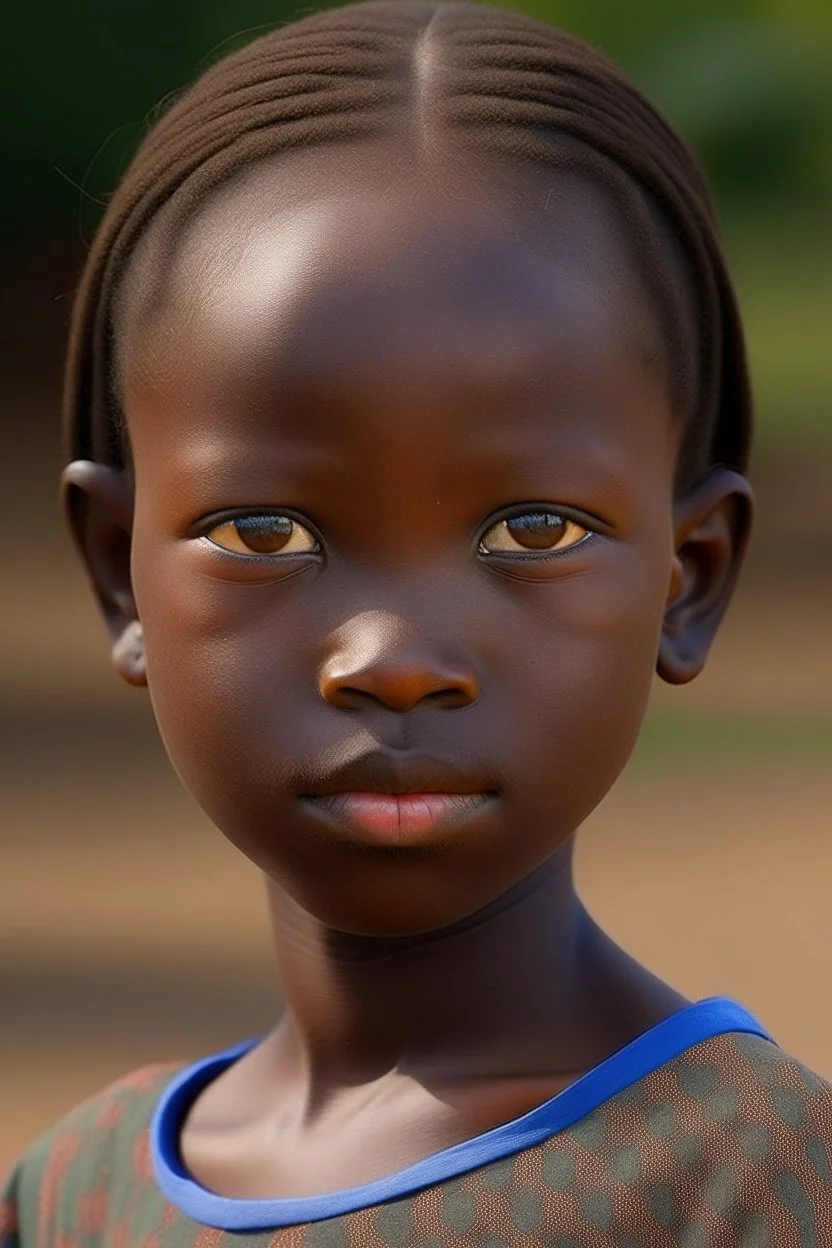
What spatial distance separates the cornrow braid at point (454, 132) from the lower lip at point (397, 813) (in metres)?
0.41

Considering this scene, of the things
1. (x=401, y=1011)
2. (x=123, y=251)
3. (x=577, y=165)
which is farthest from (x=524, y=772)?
(x=123, y=251)

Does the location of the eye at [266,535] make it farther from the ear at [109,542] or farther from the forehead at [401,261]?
the ear at [109,542]

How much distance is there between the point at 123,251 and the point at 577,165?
411mm

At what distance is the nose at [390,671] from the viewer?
4.77 feet

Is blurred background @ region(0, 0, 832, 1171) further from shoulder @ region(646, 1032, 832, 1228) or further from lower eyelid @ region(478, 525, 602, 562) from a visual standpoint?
shoulder @ region(646, 1032, 832, 1228)

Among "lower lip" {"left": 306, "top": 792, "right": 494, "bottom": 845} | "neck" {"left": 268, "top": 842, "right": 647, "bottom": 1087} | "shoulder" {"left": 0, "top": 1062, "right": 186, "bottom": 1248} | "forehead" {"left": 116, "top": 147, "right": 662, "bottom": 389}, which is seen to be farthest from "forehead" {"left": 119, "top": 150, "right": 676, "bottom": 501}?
"shoulder" {"left": 0, "top": 1062, "right": 186, "bottom": 1248}

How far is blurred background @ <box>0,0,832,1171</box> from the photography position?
5.69m

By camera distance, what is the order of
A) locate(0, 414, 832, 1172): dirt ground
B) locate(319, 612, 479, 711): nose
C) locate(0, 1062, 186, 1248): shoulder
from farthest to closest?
locate(0, 414, 832, 1172): dirt ground, locate(0, 1062, 186, 1248): shoulder, locate(319, 612, 479, 711): nose

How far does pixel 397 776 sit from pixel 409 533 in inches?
6.8

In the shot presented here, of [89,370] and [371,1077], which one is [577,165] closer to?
[89,370]

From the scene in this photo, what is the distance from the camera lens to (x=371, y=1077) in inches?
68.0

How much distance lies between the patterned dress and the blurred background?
0.96 m

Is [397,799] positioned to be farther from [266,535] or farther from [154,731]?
[154,731]

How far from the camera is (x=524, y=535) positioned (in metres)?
1.53
